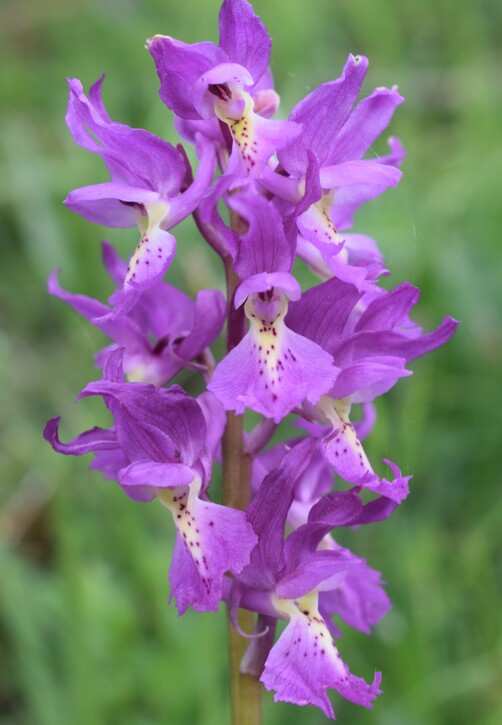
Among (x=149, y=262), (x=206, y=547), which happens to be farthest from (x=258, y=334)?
(x=206, y=547)

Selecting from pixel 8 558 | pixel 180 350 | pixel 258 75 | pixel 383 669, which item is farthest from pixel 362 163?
pixel 8 558

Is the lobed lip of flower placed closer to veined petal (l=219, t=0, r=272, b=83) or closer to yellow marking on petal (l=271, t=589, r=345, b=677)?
veined petal (l=219, t=0, r=272, b=83)

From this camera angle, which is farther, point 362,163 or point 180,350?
point 180,350

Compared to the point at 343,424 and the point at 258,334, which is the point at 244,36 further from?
the point at 343,424

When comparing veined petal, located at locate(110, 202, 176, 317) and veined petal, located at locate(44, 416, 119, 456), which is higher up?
veined petal, located at locate(110, 202, 176, 317)

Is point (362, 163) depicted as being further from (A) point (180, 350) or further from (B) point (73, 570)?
(B) point (73, 570)

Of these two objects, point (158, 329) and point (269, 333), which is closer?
point (269, 333)

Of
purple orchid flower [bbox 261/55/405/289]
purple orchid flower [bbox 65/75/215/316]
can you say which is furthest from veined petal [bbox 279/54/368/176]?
purple orchid flower [bbox 65/75/215/316]
